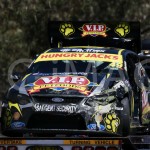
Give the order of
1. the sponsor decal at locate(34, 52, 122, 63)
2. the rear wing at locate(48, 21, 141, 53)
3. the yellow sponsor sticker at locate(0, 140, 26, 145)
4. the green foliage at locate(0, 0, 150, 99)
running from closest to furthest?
the yellow sponsor sticker at locate(0, 140, 26, 145), the sponsor decal at locate(34, 52, 122, 63), the rear wing at locate(48, 21, 141, 53), the green foliage at locate(0, 0, 150, 99)

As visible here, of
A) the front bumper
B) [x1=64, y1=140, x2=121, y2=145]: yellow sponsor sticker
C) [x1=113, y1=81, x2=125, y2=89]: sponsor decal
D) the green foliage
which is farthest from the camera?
the green foliage

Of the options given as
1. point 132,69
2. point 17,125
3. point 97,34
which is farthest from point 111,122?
point 97,34

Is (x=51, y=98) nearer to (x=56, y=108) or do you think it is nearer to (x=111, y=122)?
(x=56, y=108)

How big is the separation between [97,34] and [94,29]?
0.64 ft

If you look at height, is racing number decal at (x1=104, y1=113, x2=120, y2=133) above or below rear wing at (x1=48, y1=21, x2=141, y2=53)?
below

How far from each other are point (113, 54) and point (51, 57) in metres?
1.06

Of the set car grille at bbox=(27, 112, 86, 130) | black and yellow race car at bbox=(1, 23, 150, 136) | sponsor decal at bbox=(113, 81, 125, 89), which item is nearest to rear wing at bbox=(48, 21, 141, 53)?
black and yellow race car at bbox=(1, 23, 150, 136)

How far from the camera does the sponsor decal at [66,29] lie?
14.2m

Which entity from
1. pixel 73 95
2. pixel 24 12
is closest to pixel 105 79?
pixel 73 95

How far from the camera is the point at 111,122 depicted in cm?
938

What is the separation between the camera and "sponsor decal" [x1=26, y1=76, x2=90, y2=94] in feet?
Result: 31.3

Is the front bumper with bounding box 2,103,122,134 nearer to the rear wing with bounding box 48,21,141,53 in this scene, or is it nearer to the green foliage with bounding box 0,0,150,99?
the rear wing with bounding box 48,21,141,53

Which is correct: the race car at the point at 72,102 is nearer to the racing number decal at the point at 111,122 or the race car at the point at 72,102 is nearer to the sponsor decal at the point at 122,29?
the racing number decal at the point at 111,122

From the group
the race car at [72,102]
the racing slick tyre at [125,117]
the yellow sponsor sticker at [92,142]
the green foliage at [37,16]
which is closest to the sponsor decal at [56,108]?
the race car at [72,102]
